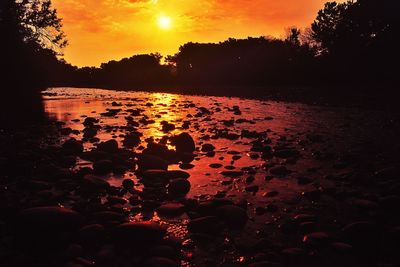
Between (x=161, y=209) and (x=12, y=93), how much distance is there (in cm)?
3313

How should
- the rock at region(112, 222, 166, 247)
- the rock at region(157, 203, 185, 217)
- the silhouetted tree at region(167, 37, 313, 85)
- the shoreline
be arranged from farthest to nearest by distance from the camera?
1. the silhouetted tree at region(167, 37, 313, 85)
2. the shoreline
3. the rock at region(157, 203, 185, 217)
4. the rock at region(112, 222, 166, 247)

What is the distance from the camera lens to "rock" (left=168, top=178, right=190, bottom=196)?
6141 millimetres

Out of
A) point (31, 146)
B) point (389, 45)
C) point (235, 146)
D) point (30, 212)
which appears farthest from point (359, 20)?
point (30, 212)

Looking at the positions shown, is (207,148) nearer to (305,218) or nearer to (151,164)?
(151,164)

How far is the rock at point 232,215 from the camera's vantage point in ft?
16.0

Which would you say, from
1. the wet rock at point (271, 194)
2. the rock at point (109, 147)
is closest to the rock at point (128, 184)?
the wet rock at point (271, 194)

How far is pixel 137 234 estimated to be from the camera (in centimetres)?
422

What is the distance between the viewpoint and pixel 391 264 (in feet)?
12.3

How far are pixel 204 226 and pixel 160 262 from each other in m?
1.12

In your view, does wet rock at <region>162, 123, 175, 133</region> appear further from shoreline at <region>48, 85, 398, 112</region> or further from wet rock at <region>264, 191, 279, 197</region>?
shoreline at <region>48, 85, 398, 112</region>

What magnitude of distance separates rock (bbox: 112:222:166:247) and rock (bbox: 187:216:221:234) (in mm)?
558

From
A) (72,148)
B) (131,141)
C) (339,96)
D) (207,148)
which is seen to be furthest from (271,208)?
(339,96)

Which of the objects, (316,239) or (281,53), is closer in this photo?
(316,239)

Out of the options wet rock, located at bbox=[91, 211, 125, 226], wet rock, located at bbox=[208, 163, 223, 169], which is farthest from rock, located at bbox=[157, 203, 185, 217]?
wet rock, located at bbox=[208, 163, 223, 169]
